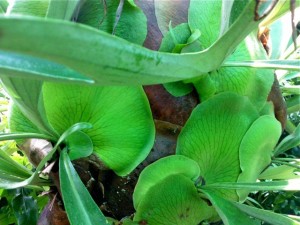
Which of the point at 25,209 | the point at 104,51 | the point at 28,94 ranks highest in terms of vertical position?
the point at 104,51

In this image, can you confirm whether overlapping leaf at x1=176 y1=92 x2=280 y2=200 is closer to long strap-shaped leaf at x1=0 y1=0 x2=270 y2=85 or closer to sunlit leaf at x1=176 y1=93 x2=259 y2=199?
sunlit leaf at x1=176 y1=93 x2=259 y2=199

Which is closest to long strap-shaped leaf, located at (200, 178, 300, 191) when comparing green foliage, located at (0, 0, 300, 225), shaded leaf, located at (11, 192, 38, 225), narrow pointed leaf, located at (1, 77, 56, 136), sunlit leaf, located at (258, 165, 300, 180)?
green foliage, located at (0, 0, 300, 225)

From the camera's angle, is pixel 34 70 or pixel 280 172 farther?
pixel 280 172

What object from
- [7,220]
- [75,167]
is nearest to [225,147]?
[75,167]

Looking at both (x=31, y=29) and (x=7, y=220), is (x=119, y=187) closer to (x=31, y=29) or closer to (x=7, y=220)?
(x=31, y=29)

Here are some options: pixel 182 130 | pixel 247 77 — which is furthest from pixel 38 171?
pixel 247 77

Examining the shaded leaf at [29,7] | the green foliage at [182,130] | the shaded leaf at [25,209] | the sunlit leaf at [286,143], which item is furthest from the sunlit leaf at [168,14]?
the shaded leaf at [25,209]

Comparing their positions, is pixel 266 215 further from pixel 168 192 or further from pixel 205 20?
pixel 205 20

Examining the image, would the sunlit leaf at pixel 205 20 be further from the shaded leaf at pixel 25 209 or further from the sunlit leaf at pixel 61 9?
the shaded leaf at pixel 25 209
